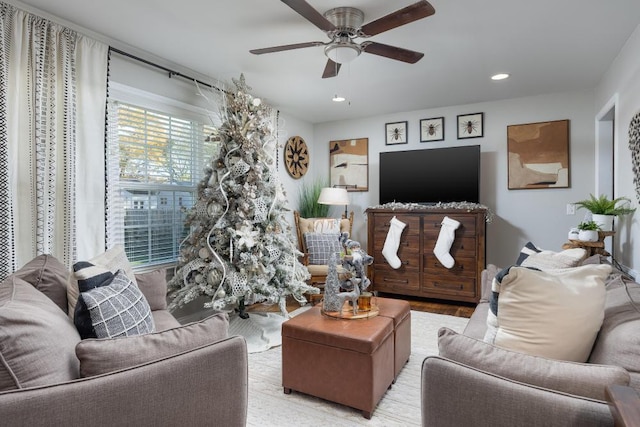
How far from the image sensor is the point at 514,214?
4285 millimetres

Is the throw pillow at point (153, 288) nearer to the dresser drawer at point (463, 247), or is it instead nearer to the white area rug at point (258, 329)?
the white area rug at point (258, 329)

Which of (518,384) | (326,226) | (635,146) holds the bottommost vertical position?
(518,384)

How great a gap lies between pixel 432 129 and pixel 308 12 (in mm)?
3131

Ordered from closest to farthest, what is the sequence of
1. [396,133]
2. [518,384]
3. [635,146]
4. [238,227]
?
[518,384]
[635,146]
[238,227]
[396,133]

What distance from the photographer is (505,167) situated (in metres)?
4.30

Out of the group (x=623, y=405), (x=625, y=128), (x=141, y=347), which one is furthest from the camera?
(x=625, y=128)

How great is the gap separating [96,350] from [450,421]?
3.24ft

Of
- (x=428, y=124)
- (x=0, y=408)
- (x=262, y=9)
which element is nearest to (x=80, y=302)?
(x=0, y=408)

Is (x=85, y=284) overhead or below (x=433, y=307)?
overhead

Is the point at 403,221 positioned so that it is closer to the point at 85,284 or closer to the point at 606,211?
the point at 606,211

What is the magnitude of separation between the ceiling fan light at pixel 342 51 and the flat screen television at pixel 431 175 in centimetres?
246

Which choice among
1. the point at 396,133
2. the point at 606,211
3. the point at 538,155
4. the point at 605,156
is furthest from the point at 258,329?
the point at 605,156

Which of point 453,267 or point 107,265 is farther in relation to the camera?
point 453,267

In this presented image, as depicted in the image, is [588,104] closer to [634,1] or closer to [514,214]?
[514,214]
